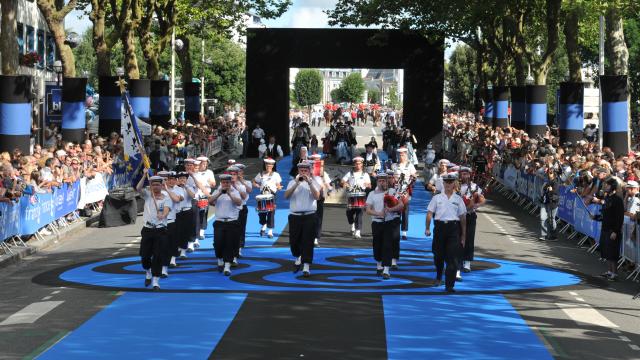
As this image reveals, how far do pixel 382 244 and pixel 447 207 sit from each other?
2.08 meters

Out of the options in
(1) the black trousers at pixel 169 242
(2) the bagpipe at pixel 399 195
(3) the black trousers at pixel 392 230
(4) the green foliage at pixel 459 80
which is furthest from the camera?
(4) the green foliage at pixel 459 80

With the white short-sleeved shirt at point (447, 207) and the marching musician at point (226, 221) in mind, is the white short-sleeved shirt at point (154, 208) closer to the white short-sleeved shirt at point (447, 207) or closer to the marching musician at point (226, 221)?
the marching musician at point (226, 221)

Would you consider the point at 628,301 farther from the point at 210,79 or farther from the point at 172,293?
the point at 210,79

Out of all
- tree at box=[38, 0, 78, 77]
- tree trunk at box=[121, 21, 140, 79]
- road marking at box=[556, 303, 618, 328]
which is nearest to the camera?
road marking at box=[556, 303, 618, 328]

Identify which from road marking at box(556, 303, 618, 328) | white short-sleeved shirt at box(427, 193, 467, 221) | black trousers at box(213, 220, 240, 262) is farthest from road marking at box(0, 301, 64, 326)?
road marking at box(556, 303, 618, 328)

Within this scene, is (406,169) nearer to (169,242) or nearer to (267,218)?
(267,218)

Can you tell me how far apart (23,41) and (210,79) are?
194ft

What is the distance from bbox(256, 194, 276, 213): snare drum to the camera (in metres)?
24.9

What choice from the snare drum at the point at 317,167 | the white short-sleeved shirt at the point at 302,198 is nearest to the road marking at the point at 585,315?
the white short-sleeved shirt at the point at 302,198

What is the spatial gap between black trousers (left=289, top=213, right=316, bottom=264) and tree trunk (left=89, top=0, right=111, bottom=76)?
820 inches

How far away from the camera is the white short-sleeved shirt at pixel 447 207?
19.1 meters

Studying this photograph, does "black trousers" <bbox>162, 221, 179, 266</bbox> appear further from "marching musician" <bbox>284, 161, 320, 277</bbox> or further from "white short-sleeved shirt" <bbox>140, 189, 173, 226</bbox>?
"marching musician" <bbox>284, 161, 320, 277</bbox>

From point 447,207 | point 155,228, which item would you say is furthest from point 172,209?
point 447,207

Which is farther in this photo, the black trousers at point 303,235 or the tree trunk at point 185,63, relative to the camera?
the tree trunk at point 185,63
